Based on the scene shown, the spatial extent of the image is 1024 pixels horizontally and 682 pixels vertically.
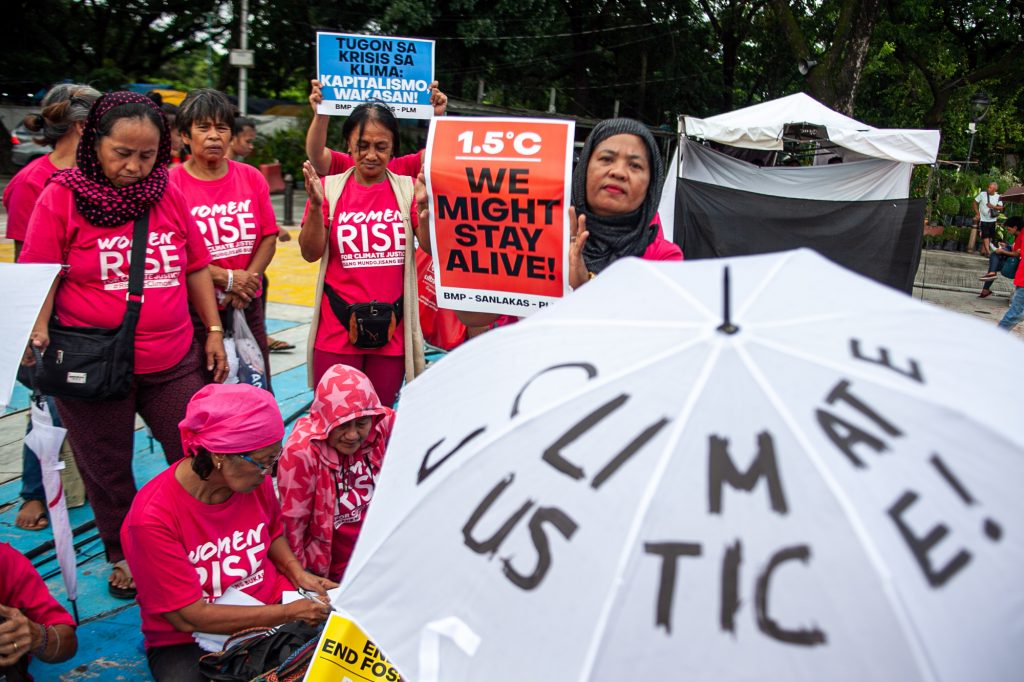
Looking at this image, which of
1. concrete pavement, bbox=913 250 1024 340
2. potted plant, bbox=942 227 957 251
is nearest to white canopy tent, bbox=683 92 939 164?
concrete pavement, bbox=913 250 1024 340

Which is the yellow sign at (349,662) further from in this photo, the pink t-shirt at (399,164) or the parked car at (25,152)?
the parked car at (25,152)

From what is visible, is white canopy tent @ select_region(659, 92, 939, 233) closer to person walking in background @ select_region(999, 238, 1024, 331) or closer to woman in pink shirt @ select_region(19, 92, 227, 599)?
person walking in background @ select_region(999, 238, 1024, 331)

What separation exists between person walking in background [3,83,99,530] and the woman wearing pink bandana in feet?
4.37

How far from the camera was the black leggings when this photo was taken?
2523 mm

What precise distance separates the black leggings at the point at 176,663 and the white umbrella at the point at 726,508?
140 centimetres

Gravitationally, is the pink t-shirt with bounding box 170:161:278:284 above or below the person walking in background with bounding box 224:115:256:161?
below

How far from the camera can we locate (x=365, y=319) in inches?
141

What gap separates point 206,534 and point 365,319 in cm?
128

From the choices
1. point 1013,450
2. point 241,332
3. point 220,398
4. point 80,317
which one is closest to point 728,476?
point 1013,450

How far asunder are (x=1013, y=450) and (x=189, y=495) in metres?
2.26

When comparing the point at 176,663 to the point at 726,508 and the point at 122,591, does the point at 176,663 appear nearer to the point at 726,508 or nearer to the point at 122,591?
the point at 122,591

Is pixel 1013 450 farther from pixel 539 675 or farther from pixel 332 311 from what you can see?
pixel 332 311

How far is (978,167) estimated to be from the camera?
87.8 ft

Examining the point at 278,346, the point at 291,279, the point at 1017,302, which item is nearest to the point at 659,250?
the point at 278,346
